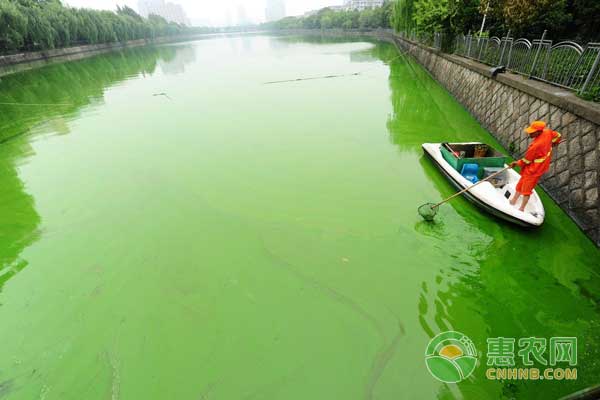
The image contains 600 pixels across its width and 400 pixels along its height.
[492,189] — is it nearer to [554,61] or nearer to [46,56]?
[554,61]

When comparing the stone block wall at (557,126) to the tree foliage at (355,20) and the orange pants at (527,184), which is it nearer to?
the orange pants at (527,184)

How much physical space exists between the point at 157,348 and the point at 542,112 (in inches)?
247

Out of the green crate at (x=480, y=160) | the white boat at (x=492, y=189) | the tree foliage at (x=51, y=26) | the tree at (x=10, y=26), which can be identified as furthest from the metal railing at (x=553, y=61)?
the tree foliage at (x=51, y=26)

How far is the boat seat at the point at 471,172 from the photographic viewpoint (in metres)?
4.54

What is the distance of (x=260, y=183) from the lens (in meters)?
5.27

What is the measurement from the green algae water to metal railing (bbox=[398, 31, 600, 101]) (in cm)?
155

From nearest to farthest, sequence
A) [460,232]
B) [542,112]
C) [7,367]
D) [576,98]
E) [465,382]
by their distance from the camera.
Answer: [465,382]
[7,367]
[460,232]
[576,98]
[542,112]

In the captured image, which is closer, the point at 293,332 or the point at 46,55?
the point at 293,332

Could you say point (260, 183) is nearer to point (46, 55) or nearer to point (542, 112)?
point (542, 112)

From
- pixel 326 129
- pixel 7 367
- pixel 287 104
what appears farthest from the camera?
pixel 287 104

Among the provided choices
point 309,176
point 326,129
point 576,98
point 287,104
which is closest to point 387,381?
point 309,176

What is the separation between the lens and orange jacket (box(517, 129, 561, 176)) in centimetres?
333

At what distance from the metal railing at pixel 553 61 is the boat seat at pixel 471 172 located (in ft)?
5.56

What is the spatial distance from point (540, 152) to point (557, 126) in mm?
1659
